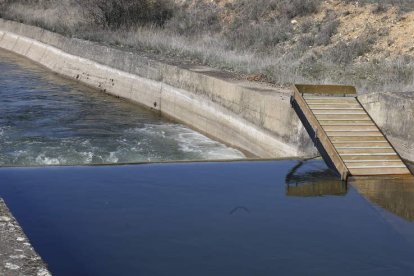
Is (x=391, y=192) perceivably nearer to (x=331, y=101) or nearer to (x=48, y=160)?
(x=331, y=101)

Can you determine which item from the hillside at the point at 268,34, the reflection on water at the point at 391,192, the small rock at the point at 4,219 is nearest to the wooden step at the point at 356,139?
the reflection on water at the point at 391,192

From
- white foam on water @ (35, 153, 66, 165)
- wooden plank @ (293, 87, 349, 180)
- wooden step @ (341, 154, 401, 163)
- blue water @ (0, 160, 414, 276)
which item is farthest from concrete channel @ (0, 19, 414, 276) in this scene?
white foam on water @ (35, 153, 66, 165)

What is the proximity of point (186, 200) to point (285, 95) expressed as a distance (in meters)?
5.70

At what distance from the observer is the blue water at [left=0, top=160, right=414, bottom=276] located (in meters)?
7.60

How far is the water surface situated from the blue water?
287 cm

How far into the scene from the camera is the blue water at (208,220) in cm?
760

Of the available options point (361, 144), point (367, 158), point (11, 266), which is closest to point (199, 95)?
point (361, 144)

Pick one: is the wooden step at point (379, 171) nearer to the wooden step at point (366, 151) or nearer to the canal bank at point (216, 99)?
the wooden step at point (366, 151)

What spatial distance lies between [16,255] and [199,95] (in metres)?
12.5

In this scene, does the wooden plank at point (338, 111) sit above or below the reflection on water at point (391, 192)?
above

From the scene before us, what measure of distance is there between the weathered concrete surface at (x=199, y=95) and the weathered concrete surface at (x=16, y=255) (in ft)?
24.8

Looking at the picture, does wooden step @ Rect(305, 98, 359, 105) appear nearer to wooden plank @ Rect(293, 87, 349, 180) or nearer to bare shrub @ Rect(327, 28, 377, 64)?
wooden plank @ Rect(293, 87, 349, 180)

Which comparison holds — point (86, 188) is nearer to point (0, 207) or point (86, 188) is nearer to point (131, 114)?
point (0, 207)

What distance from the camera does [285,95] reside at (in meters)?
14.8
